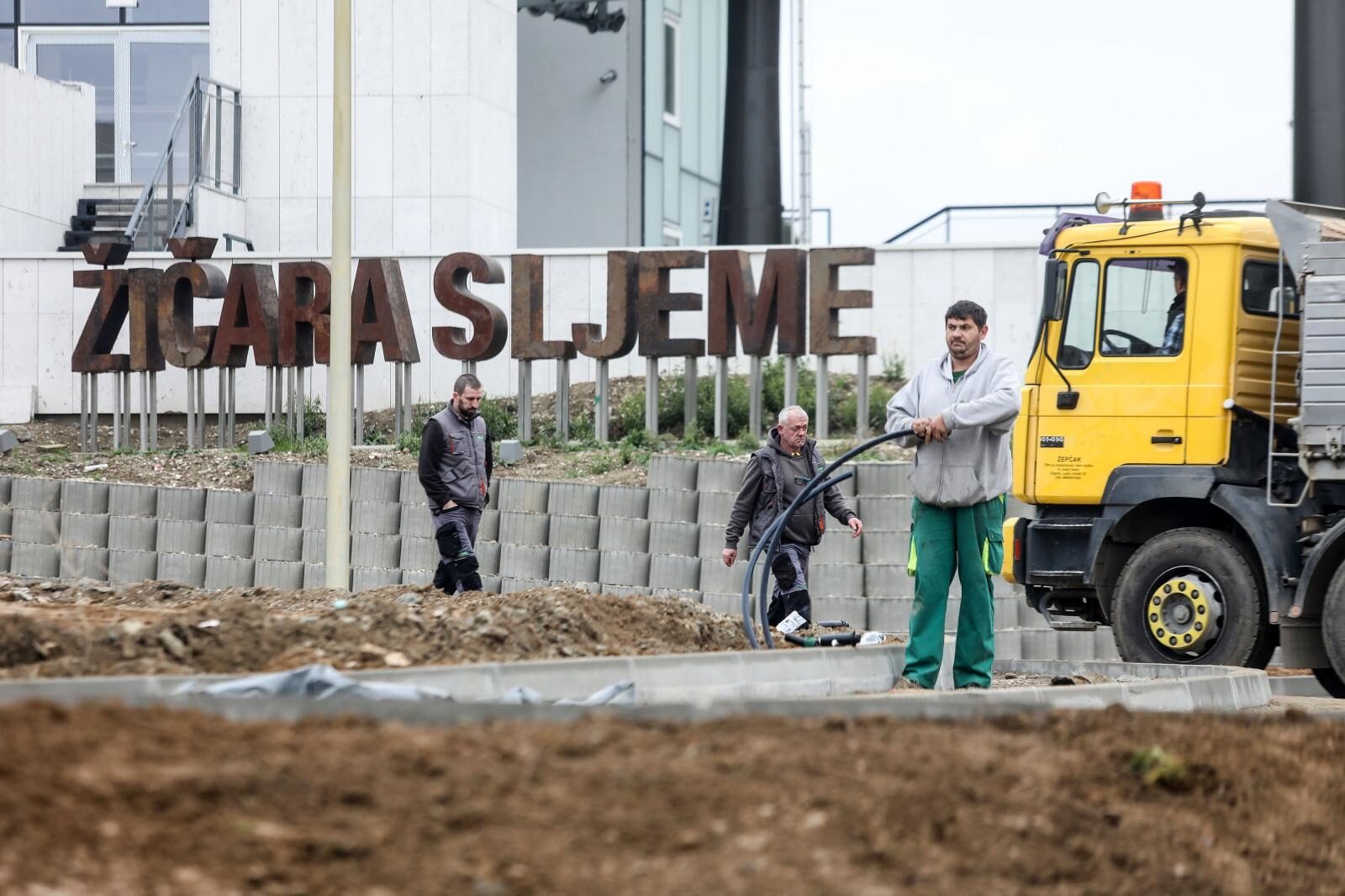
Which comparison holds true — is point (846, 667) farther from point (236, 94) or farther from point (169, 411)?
point (236, 94)

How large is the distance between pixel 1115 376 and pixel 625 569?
5.43 metres

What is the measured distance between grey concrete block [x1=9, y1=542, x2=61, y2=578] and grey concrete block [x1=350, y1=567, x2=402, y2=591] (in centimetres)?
326

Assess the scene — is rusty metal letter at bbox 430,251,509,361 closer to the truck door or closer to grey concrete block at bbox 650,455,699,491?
grey concrete block at bbox 650,455,699,491

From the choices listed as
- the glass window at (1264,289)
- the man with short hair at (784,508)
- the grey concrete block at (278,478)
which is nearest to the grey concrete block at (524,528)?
the grey concrete block at (278,478)

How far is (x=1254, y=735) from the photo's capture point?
6520 mm

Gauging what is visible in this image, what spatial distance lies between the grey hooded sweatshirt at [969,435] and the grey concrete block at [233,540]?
9.43m

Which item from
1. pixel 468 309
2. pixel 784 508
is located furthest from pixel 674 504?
pixel 468 309

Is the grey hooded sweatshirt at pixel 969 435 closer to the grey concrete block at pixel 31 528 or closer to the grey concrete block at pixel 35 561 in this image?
the grey concrete block at pixel 35 561

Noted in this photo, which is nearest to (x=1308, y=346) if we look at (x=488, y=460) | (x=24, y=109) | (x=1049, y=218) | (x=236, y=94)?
(x=488, y=460)

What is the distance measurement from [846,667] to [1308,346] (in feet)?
12.1

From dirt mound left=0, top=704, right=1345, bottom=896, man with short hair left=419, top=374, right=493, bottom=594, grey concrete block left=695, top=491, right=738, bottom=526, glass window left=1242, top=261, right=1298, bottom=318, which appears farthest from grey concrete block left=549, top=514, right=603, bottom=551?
dirt mound left=0, top=704, right=1345, bottom=896

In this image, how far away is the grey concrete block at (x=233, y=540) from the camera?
675 inches

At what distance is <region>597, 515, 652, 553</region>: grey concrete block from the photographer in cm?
1540

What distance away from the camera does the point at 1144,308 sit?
11.4 metres
